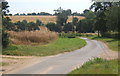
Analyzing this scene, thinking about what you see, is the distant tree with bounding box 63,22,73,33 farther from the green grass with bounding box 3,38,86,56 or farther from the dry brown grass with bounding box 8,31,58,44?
the green grass with bounding box 3,38,86,56

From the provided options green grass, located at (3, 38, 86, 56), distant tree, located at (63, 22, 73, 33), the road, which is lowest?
distant tree, located at (63, 22, 73, 33)

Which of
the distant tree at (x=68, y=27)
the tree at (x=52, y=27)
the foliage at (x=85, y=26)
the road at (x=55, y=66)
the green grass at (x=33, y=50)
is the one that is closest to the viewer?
the road at (x=55, y=66)

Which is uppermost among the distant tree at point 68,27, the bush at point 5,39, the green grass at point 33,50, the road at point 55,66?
the bush at point 5,39

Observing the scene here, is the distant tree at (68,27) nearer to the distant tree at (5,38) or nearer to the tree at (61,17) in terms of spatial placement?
the tree at (61,17)

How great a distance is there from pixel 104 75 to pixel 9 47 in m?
18.2

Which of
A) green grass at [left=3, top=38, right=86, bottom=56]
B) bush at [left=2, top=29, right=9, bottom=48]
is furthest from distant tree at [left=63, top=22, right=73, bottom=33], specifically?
bush at [left=2, top=29, right=9, bottom=48]

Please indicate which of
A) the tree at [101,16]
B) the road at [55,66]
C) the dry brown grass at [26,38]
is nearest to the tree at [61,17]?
the tree at [101,16]

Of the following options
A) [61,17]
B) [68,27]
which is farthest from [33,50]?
[61,17]

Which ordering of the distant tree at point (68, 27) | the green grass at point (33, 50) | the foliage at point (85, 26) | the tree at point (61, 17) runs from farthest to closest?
1. the tree at point (61, 17)
2. the distant tree at point (68, 27)
3. the foliage at point (85, 26)
4. the green grass at point (33, 50)

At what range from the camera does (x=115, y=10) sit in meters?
35.8

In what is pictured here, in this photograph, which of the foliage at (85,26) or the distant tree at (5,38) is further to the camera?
the foliage at (85,26)

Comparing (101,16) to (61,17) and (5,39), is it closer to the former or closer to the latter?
(5,39)

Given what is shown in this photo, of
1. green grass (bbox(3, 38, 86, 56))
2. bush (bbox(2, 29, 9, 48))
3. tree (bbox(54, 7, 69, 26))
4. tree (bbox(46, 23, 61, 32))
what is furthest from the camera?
tree (bbox(54, 7, 69, 26))

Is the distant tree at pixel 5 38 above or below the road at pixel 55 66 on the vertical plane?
above
